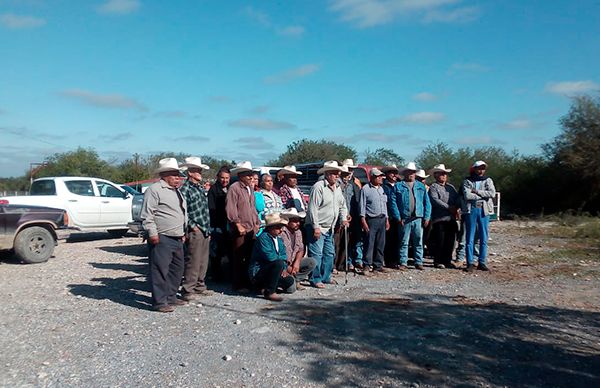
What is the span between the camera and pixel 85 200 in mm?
15008

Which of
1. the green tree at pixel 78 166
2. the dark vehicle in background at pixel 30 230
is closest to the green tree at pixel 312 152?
the green tree at pixel 78 166

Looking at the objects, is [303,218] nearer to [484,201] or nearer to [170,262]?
[170,262]

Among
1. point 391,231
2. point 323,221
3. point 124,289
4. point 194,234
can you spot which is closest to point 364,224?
point 391,231

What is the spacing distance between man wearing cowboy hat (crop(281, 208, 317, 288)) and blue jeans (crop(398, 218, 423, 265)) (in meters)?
2.56

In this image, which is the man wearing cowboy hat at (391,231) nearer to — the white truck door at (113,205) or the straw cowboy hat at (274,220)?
the straw cowboy hat at (274,220)

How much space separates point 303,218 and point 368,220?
4.62 ft

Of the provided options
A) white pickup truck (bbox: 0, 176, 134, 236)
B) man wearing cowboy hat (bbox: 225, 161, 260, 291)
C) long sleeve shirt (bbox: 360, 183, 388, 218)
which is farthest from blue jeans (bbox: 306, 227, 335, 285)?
white pickup truck (bbox: 0, 176, 134, 236)

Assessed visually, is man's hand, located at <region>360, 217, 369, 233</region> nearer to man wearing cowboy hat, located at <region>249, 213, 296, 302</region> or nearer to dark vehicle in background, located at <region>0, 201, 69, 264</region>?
man wearing cowboy hat, located at <region>249, 213, 296, 302</region>

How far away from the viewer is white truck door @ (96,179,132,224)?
15.3 m

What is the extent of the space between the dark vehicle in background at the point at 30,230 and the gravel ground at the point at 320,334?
2011mm

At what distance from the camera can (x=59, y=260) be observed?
38.1 feet

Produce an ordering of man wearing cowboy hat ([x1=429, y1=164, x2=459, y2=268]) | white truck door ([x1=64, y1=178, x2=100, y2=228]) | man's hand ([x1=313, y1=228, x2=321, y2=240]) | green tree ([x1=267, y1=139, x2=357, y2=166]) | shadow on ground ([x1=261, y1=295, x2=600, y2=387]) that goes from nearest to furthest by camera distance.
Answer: shadow on ground ([x1=261, y1=295, x2=600, y2=387]) < man's hand ([x1=313, y1=228, x2=321, y2=240]) < man wearing cowboy hat ([x1=429, y1=164, x2=459, y2=268]) < white truck door ([x1=64, y1=178, x2=100, y2=228]) < green tree ([x1=267, y1=139, x2=357, y2=166])

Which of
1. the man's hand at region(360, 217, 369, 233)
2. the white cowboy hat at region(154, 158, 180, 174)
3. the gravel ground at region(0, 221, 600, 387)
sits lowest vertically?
the gravel ground at region(0, 221, 600, 387)

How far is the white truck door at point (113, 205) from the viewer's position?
50.3ft
